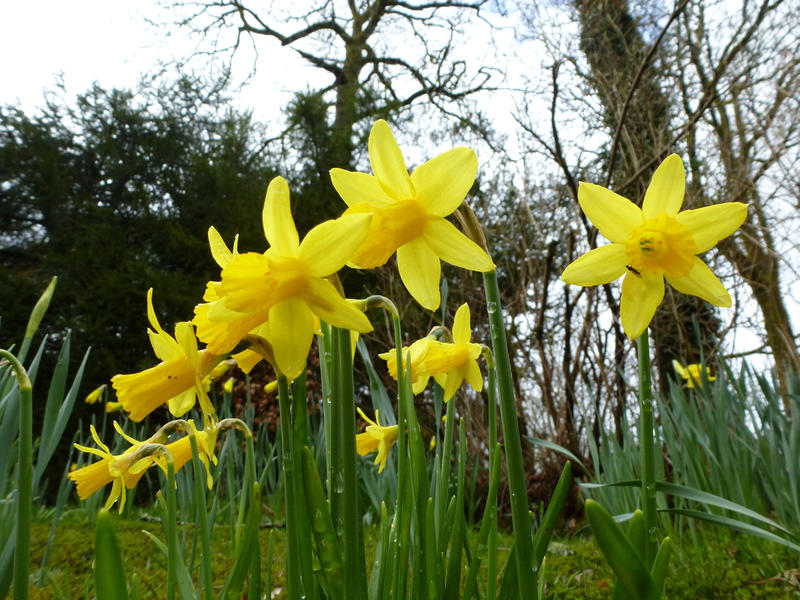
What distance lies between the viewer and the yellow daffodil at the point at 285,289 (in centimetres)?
62

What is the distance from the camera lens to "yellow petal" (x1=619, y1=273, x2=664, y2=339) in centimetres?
79

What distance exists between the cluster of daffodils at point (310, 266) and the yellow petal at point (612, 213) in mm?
218

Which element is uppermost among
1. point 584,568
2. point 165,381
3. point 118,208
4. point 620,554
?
point 118,208

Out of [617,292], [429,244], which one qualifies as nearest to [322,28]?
[617,292]

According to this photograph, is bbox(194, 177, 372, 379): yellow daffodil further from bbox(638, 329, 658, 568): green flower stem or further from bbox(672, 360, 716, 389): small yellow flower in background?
bbox(672, 360, 716, 389): small yellow flower in background

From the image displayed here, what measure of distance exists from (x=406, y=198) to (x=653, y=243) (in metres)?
0.37

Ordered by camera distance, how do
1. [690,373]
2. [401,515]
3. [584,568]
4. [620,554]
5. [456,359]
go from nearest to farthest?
[620,554]
[401,515]
[456,359]
[584,568]
[690,373]

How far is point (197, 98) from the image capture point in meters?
7.67

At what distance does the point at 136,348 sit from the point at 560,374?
4.12 m

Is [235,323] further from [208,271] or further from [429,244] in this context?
[208,271]

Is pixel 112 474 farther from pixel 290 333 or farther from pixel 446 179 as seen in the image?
pixel 446 179

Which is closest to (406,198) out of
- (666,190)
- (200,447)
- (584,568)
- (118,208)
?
(666,190)

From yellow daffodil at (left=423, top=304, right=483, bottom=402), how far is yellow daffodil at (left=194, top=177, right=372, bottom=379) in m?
0.42

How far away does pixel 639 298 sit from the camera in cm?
81
